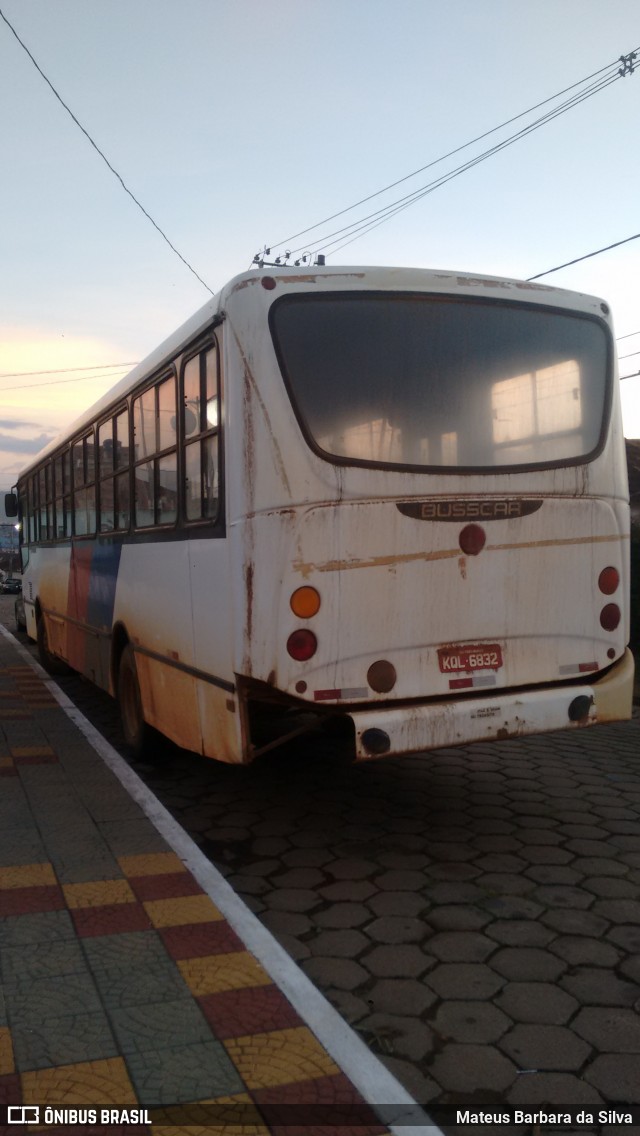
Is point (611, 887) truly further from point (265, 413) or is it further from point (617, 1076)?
point (265, 413)

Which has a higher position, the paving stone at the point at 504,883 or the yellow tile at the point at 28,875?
the yellow tile at the point at 28,875

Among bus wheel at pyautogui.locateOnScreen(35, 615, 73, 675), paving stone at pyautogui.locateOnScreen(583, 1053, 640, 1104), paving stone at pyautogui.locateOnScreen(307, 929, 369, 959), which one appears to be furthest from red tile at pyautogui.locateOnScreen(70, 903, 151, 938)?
bus wheel at pyautogui.locateOnScreen(35, 615, 73, 675)

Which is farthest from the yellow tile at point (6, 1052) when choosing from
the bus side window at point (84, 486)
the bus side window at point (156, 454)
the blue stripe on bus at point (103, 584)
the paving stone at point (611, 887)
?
the bus side window at point (84, 486)

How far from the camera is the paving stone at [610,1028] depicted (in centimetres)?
319

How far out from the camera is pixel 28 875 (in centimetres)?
484

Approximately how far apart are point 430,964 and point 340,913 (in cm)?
65

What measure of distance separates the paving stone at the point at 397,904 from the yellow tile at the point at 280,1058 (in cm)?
114

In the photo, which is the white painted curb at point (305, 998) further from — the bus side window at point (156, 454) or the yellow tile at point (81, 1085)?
the bus side window at point (156, 454)

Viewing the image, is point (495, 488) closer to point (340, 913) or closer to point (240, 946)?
Result: point (340, 913)

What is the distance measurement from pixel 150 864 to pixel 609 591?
9.39ft

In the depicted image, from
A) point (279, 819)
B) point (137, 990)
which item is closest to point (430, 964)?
point (137, 990)

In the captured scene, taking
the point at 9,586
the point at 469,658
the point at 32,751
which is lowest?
the point at 32,751

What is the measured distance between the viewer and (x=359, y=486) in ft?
15.5

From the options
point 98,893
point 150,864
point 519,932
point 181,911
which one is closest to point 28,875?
point 98,893
